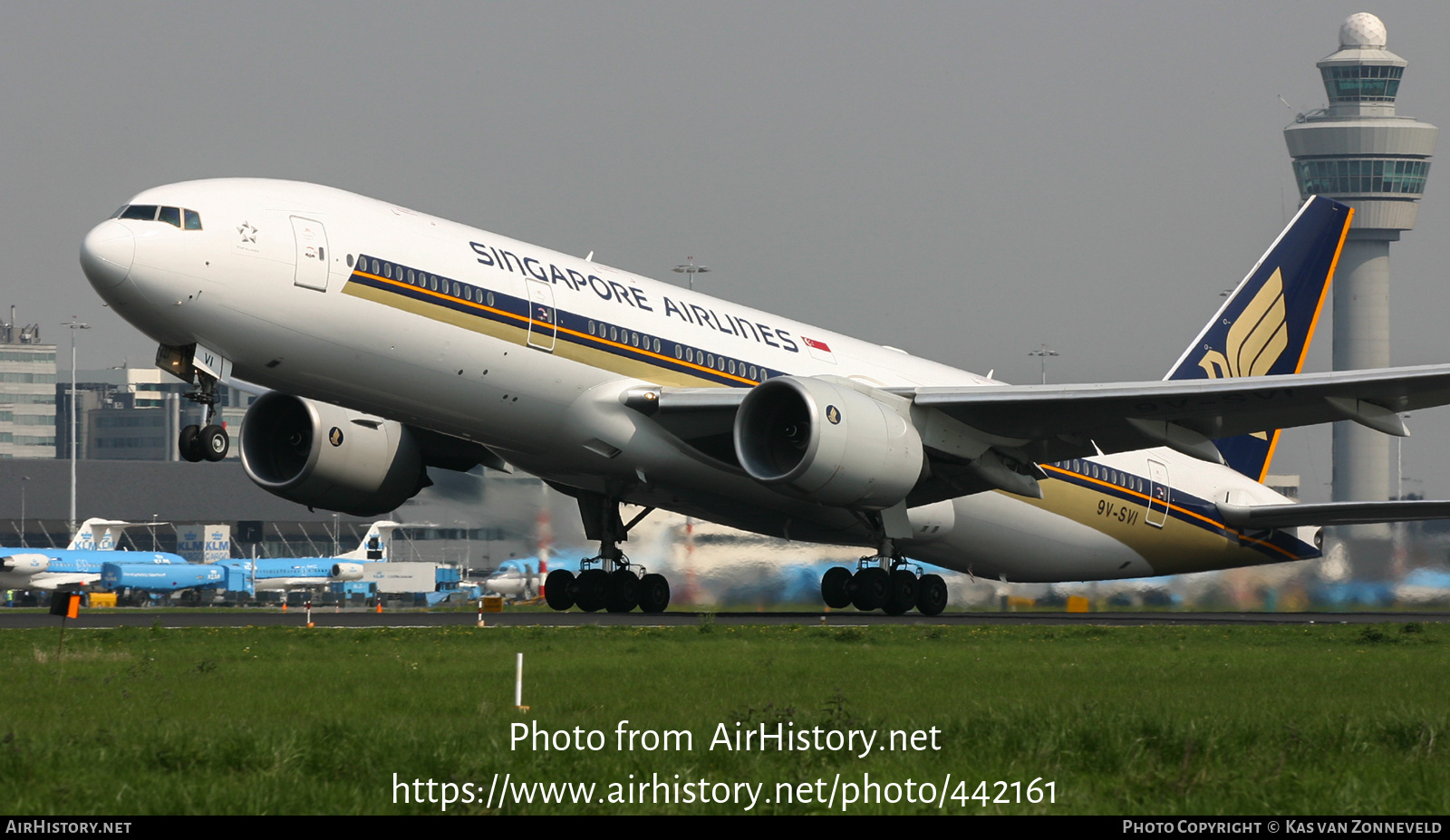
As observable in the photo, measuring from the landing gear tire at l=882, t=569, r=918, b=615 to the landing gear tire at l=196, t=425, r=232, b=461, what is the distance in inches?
517

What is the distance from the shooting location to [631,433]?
86.4ft

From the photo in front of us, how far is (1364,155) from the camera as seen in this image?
164m

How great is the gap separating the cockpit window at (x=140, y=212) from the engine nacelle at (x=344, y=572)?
59.7 metres

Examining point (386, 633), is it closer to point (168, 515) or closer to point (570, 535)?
point (570, 535)

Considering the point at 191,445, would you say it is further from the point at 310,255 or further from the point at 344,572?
the point at 344,572

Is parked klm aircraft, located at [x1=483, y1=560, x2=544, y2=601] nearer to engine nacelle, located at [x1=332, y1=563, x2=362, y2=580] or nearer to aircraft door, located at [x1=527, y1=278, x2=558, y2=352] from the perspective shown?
aircraft door, located at [x1=527, y1=278, x2=558, y2=352]

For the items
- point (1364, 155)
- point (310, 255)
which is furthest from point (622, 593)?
point (1364, 155)

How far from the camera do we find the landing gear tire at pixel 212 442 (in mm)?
22422

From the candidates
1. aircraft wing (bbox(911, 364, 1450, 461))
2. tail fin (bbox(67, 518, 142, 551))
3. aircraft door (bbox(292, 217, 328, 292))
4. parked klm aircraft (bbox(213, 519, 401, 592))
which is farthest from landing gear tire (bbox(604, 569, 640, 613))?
tail fin (bbox(67, 518, 142, 551))

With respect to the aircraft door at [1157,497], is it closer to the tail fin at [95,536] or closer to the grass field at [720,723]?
the grass field at [720,723]

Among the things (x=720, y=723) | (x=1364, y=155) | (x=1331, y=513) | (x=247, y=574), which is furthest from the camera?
(x=1364, y=155)

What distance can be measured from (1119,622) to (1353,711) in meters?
18.3

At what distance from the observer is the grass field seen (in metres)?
8.49

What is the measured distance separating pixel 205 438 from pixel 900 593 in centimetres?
1372
